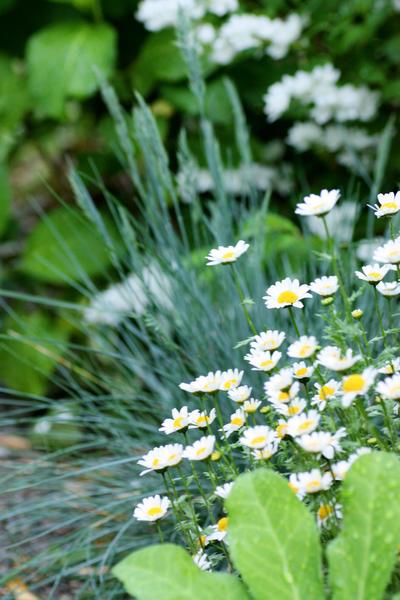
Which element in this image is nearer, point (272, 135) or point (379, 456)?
point (379, 456)

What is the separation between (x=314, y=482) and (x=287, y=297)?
281mm

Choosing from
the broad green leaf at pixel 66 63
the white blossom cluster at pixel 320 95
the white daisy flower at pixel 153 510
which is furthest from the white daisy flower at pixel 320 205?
the broad green leaf at pixel 66 63

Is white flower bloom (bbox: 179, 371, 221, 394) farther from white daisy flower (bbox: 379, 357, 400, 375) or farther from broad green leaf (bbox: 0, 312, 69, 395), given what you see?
broad green leaf (bbox: 0, 312, 69, 395)

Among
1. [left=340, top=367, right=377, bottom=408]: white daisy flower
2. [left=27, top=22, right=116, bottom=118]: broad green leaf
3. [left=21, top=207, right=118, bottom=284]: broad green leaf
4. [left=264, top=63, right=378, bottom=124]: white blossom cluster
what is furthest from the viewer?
[left=21, top=207, right=118, bottom=284]: broad green leaf

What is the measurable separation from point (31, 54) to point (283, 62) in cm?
81

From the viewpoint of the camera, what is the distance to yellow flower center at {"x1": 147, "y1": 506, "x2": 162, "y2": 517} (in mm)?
1271

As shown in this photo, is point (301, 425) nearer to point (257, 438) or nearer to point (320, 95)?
point (257, 438)

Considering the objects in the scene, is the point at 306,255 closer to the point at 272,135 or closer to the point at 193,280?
the point at 193,280

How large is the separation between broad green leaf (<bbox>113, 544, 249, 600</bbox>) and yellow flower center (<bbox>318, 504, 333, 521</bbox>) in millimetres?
143

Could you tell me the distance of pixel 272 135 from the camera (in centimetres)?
314

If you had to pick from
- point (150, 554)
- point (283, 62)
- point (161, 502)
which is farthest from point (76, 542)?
point (283, 62)

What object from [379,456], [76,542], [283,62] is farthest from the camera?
[283,62]

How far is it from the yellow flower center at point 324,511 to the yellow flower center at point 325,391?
0.15m

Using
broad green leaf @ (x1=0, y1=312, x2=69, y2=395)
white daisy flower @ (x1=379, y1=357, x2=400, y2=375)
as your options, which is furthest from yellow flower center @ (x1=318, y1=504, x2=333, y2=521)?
broad green leaf @ (x1=0, y1=312, x2=69, y2=395)
